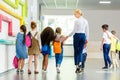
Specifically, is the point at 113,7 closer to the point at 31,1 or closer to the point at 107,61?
the point at 31,1

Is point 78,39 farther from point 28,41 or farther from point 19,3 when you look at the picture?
point 19,3

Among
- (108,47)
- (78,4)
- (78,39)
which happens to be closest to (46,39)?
(78,39)

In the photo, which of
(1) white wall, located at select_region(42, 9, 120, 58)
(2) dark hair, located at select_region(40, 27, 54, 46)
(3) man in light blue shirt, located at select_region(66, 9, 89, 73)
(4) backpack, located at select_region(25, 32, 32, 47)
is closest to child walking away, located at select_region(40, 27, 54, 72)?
(2) dark hair, located at select_region(40, 27, 54, 46)

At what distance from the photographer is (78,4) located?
2016 centimetres

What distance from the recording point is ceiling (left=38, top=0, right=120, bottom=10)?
62.2 feet

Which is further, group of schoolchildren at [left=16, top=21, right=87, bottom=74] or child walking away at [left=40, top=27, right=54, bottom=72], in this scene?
child walking away at [left=40, top=27, right=54, bottom=72]

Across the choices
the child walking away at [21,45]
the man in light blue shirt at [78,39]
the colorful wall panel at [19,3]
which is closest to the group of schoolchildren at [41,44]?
the child walking away at [21,45]

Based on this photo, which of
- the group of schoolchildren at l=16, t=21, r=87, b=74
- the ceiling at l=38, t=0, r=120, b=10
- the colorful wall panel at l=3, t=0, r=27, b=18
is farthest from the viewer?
the ceiling at l=38, t=0, r=120, b=10

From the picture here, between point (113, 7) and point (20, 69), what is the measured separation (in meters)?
13.7

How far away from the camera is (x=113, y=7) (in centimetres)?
2120

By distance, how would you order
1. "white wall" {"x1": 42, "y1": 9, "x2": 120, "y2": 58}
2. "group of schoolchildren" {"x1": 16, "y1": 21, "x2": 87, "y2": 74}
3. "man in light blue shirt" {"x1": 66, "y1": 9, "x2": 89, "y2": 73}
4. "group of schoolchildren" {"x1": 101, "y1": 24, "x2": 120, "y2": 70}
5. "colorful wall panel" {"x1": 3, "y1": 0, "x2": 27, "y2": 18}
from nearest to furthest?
"man in light blue shirt" {"x1": 66, "y1": 9, "x2": 89, "y2": 73} → "group of schoolchildren" {"x1": 16, "y1": 21, "x2": 87, "y2": 74} → "colorful wall panel" {"x1": 3, "y1": 0, "x2": 27, "y2": 18} → "group of schoolchildren" {"x1": 101, "y1": 24, "x2": 120, "y2": 70} → "white wall" {"x1": 42, "y1": 9, "x2": 120, "y2": 58}

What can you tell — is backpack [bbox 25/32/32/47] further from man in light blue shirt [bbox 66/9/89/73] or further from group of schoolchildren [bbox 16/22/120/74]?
man in light blue shirt [bbox 66/9/89/73]

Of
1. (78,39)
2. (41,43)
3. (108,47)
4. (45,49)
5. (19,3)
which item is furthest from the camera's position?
(19,3)

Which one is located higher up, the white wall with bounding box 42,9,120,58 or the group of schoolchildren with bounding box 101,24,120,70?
the white wall with bounding box 42,9,120,58
